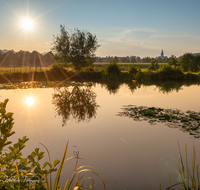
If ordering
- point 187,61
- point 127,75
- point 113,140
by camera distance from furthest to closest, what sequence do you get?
1. point 187,61
2. point 127,75
3. point 113,140

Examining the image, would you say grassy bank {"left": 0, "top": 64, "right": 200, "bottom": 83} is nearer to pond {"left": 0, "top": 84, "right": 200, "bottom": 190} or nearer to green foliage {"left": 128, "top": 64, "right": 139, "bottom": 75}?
green foliage {"left": 128, "top": 64, "right": 139, "bottom": 75}

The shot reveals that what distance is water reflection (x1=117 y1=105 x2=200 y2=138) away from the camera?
664 cm

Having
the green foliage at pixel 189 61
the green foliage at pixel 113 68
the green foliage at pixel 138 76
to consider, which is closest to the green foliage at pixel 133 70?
the green foliage at pixel 138 76

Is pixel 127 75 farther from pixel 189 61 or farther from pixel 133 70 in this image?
pixel 189 61

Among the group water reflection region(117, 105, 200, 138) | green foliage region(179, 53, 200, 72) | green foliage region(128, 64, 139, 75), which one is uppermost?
green foliage region(179, 53, 200, 72)

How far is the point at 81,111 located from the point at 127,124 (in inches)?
117

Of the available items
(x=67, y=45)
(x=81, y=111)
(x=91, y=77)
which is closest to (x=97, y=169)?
(x=81, y=111)

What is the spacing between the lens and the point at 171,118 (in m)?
7.82

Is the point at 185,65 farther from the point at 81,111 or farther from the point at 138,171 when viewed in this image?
the point at 138,171

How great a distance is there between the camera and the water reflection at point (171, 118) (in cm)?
664

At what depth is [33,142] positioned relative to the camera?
5.46 metres

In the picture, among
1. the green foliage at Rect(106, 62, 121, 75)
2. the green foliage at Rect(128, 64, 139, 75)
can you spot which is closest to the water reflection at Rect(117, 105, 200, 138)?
the green foliage at Rect(128, 64, 139, 75)

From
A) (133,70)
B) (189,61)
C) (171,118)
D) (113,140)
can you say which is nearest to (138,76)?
(133,70)

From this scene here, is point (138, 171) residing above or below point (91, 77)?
below
